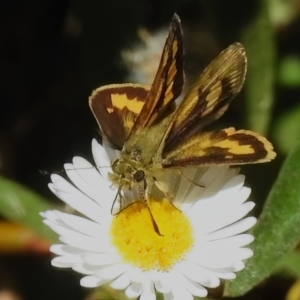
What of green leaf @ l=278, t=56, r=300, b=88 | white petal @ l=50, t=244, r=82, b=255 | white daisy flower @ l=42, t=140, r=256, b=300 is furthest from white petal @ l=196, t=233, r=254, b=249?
green leaf @ l=278, t=56, r=300, b=88

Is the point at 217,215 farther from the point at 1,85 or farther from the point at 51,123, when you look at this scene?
the point at 1,85

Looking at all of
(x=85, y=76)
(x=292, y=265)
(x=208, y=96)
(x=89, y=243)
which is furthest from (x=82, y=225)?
(x=85, y=76)

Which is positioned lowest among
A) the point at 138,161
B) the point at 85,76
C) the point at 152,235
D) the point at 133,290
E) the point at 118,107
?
the point at 133,290

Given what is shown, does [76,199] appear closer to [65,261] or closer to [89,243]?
[89,243]

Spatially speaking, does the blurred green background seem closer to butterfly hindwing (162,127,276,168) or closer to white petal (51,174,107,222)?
white petal (51,174,107,222)

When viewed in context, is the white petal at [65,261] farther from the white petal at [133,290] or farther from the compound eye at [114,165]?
the compound eye at [114,165]
